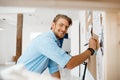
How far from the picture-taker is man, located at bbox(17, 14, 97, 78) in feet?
3.24

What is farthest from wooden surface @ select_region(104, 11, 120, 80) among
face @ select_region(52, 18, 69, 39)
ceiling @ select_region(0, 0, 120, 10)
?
face @ select_region(52, 18, 69, 39)

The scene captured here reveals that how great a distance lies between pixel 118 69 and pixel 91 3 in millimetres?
265

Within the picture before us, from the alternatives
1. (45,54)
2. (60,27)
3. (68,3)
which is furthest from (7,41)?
(68,3)

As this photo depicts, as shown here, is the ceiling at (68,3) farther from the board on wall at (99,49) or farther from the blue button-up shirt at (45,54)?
the blue button-up shirt at (45,54)

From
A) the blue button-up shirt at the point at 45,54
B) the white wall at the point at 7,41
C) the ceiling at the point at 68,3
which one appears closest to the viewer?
the ceiling at the point at 68,3

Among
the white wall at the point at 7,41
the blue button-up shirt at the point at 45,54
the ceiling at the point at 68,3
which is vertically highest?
the ceiling at the point at 68,3

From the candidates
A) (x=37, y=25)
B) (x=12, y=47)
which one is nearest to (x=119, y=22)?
(x=37, y=25)

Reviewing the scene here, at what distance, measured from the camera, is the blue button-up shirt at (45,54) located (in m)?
0.99

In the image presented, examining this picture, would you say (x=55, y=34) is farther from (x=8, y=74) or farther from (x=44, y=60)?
(x=8, y=74)

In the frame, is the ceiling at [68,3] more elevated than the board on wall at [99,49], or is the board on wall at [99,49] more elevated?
the ceiling at [68,3]

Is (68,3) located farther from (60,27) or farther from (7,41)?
(7,41)

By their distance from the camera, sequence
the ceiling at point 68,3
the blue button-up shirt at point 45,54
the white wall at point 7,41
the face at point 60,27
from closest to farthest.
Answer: the ceiling at point 68,3 < the blue button-up shirt at point 45,54 < the face at point 60,27 < the white wall at point 7,41

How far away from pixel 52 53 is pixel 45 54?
90 mm

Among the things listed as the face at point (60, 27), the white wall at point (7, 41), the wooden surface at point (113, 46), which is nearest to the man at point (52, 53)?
the face at point (60, 27)
